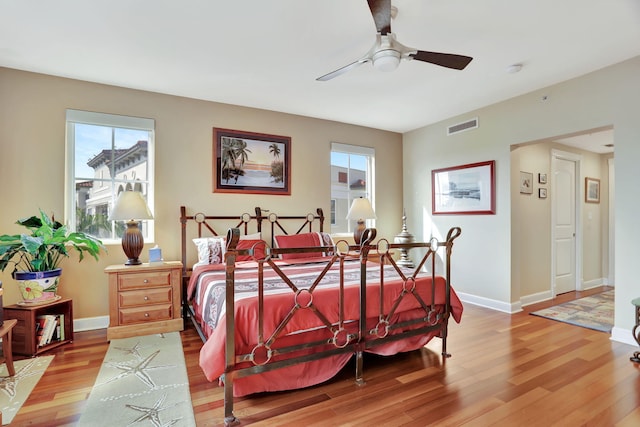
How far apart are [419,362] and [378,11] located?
2525 mm

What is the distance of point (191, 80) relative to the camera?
3.48 m

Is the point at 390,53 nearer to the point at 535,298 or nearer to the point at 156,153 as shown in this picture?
the point at 156,153

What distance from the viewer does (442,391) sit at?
220 cm

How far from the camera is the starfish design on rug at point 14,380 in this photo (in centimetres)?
219

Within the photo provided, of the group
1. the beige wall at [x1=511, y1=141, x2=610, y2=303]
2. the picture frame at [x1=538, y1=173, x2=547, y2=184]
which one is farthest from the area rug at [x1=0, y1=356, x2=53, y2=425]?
the picture frame at [x1=538, y1=173, x2=547, y2=184]

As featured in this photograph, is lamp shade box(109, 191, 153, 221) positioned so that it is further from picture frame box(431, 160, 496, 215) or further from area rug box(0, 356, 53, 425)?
picture frame box(431, 160, 496, 215)

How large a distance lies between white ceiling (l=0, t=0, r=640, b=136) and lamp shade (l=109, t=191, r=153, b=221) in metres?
1.24

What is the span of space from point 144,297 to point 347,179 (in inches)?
126

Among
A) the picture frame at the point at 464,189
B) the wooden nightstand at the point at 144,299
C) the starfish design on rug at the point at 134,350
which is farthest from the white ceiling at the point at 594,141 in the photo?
the starfish design on rug at the point at 134,350

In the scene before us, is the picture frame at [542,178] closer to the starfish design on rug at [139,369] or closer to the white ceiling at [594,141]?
the white ceiling at [594,141]

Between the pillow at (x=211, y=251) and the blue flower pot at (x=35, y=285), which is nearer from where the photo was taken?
the blue flower pot at (x=35, y=285)

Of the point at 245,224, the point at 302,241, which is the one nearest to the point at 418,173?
the point at 302,241

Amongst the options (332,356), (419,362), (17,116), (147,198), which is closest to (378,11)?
(332,356)

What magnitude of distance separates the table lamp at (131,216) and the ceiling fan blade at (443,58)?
284 cm
